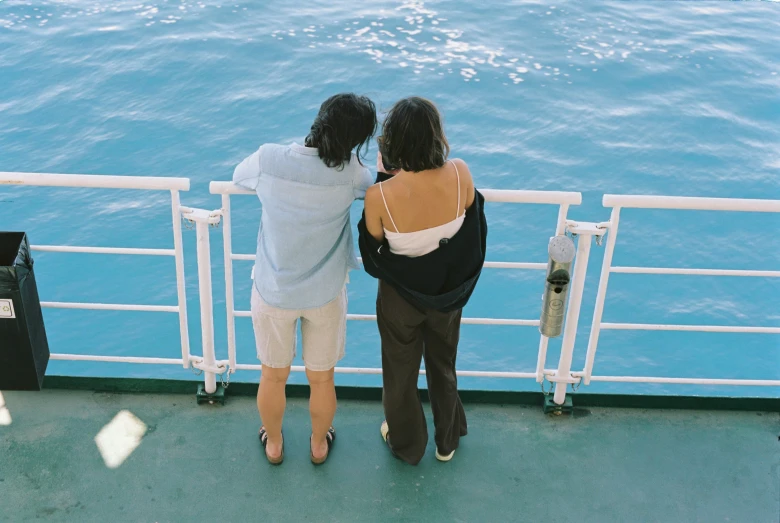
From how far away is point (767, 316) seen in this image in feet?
21.8

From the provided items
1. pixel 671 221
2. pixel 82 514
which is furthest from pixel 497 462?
pixel 671 221

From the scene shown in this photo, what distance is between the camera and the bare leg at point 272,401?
8.72ft

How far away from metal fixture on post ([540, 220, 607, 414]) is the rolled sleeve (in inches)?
45.0

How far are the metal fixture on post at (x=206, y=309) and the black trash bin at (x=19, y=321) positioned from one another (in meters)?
0.57

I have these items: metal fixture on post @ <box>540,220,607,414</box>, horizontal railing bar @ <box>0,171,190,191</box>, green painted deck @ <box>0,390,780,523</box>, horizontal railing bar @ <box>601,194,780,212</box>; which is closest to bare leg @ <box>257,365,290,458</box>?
green painted deck @ <box>0,390,780,523</box>

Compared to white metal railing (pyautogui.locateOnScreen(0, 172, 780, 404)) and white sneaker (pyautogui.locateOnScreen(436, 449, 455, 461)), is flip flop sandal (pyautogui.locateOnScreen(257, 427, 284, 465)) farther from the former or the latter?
white sneaker (pyautogui.locateOnScreen(436, 449, 455, 461))

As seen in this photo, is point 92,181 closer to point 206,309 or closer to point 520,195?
point 206,309

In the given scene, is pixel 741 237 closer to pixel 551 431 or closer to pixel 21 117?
pixel 551 431

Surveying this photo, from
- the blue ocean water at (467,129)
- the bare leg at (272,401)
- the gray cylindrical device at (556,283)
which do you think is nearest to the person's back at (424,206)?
the gray cylindrical device at (556,283)

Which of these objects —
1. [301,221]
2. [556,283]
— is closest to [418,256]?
[301,221]

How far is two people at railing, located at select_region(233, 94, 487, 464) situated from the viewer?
2.24m

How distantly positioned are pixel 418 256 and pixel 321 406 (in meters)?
0.69

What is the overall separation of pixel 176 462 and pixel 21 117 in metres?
7.62

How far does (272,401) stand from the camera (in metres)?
2.70
